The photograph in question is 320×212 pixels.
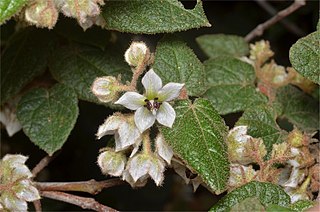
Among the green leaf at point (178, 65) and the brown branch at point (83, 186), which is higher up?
the green leaf at point (178, 65)

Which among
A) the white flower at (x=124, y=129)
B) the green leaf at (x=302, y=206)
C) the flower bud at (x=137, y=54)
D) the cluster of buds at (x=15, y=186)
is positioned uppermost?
the flower bud at (x=137, y=54)

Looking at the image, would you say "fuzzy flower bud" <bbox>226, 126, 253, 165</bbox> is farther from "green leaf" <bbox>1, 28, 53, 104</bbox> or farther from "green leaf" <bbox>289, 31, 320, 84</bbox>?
"green leaf" <bbox>1, 28, 53, 104</bbox>

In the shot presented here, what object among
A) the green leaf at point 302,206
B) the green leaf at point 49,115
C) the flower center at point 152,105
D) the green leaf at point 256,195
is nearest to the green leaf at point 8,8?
the flower center at point 152,105

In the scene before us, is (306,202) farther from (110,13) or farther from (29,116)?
(29,116)

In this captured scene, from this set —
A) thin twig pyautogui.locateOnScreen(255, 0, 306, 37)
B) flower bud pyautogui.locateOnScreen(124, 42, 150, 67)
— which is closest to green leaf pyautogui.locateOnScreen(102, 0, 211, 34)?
flower bud pyautogui.locateOnScreen(124, 42, 150, 67)

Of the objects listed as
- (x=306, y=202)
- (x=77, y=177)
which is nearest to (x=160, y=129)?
(x=306, y=202)

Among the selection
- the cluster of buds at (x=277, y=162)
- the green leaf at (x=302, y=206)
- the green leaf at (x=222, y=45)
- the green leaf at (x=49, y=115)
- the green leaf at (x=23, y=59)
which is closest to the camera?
the green leaf at (x=302, y=206)

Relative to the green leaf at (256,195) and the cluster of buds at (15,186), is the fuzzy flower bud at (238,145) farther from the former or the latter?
the cluster of buds at (15,186)

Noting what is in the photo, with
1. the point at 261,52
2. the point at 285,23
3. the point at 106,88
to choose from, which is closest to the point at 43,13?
the point at 106,88
